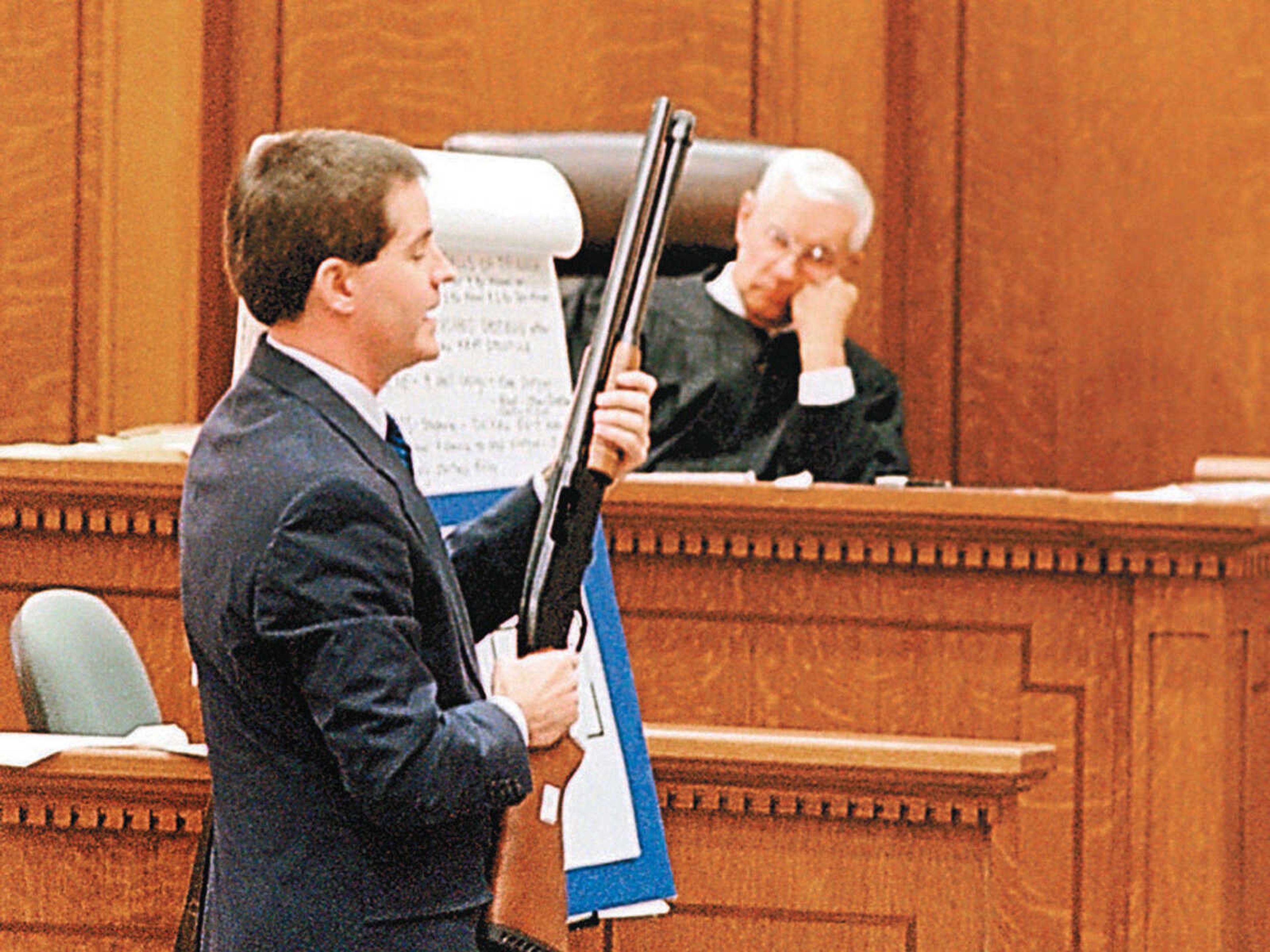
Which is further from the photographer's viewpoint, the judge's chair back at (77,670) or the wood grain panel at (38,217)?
the wood grain panel at (38,217)

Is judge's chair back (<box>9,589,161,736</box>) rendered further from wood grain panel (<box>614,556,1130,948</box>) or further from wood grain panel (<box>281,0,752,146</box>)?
wood grain panel (<box>281,0,752,146</box>)

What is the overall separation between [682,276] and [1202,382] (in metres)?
1.27

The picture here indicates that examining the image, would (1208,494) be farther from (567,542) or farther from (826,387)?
(567,542)

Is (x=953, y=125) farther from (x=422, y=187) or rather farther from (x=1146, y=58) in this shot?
(x=422, y=187)

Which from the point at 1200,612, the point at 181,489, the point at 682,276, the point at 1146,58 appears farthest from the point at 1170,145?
the point at 181,489

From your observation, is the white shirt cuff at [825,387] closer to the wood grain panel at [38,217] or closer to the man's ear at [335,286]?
the wood grain panel at [38,217]

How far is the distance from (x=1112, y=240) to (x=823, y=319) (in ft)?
3.56

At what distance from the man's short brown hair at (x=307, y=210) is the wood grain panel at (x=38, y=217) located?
3.08m

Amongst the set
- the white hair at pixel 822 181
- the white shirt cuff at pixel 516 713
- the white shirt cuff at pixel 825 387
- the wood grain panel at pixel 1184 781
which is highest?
the white hair at pixel 822 181

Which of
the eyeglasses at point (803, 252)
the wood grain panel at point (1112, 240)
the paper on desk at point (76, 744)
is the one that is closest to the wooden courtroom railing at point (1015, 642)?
the paper on desk at point (76, 744)

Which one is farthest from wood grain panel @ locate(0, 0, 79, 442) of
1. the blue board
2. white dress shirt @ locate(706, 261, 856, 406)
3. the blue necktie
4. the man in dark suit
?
the man in dark suit

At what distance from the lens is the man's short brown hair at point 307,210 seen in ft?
5.48

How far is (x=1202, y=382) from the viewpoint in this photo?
4.73 metres

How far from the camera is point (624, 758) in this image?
7.02 feet
